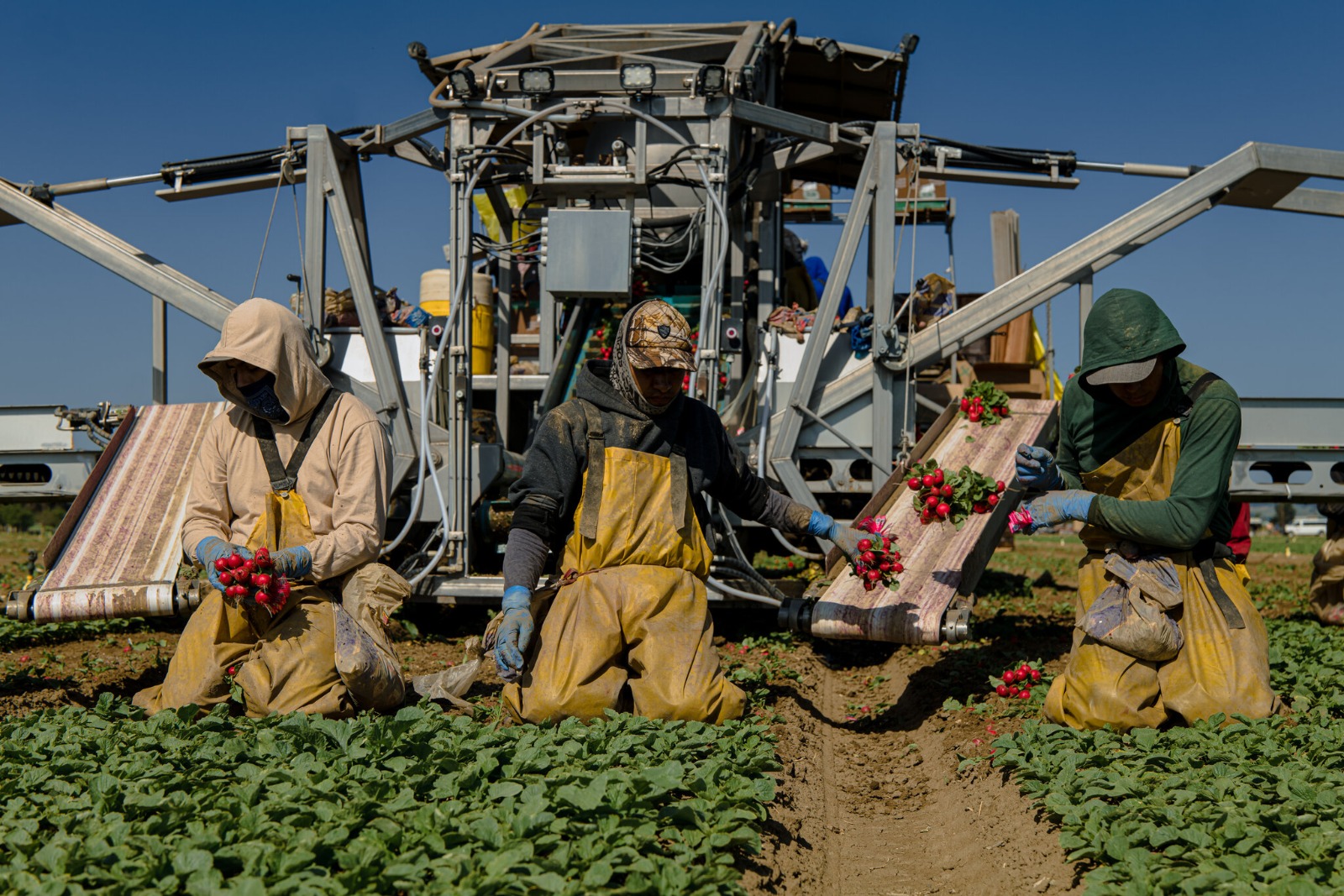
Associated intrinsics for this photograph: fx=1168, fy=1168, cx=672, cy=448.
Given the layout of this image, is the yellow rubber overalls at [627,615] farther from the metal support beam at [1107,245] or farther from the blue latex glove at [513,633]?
the metal support beam at [1107,245]

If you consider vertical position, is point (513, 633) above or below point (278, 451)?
below

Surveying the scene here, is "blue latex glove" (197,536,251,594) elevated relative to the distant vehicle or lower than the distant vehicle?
elevated

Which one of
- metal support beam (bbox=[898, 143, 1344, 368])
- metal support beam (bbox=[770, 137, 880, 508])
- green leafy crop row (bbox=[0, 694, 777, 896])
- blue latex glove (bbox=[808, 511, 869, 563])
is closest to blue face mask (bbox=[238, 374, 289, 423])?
green leafy crop row (bbox=[0, 694, 777, 896])

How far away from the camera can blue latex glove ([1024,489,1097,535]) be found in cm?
506

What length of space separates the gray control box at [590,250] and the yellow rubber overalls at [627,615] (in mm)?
2597

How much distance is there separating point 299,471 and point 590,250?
116 inches

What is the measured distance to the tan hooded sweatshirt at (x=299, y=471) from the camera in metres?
5.00

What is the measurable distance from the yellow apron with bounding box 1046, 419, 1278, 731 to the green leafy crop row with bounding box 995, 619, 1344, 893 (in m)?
0.11

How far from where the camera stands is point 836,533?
5.45 meters

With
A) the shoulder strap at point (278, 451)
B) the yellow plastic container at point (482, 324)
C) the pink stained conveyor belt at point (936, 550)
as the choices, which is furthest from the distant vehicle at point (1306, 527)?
the shoulder strap at point (278, 451)

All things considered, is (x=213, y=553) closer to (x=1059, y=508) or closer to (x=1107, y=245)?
(x=1059, y=508)

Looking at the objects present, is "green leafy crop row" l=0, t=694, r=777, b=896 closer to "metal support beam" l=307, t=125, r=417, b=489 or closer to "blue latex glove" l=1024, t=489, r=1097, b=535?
"blue latex glove" l=1024, t=489, r=1097, b=535

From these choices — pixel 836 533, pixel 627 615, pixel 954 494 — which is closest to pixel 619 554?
pixel 627 615

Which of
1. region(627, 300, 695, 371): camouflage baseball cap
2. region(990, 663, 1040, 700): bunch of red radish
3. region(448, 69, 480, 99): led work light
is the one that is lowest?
region(990, 663, 1040, 700): bunch of red radish
